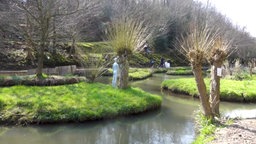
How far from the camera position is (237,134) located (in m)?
7.93

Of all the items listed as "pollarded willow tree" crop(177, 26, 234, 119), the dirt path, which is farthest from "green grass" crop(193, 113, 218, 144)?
"pollarded willow tree" crop(177, 26, 234, 119)

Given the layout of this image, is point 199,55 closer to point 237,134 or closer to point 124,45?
point 237,134

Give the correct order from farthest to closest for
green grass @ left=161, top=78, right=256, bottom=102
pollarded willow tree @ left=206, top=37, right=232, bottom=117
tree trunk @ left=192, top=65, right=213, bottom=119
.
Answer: green grass @ left=161, top=78, right=256, bottom=102, pollarded willow tree @ left=206, top=37, right=232, bottom=117, tree trunk @ left=192, top=65, right=213, bottom=119

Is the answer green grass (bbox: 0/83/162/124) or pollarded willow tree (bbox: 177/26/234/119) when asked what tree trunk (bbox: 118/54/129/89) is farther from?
pollarded willow tree (bbox: 177/26/234/119)

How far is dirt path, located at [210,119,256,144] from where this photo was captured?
7307 millimetres

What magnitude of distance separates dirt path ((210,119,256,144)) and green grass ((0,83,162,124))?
433cm

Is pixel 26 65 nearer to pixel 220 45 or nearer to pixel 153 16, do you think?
pixel 220 45

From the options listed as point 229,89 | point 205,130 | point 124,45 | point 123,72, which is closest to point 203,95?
point 205,130

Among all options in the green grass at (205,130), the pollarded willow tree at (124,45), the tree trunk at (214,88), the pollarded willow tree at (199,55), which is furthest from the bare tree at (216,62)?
the pollarded willow tree at (124,45)

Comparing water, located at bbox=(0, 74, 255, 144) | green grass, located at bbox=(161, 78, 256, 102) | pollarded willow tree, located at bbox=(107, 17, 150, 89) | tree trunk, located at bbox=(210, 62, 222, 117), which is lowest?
water, located at bbox=(0, 74, 255, 144)

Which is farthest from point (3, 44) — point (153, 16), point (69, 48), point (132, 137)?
point (153, 16)

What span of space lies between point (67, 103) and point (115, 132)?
223cm

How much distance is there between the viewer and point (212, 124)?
9.30 m

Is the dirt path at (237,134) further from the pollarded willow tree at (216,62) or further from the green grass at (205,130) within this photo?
the pollarded willow tree at (216,62)
